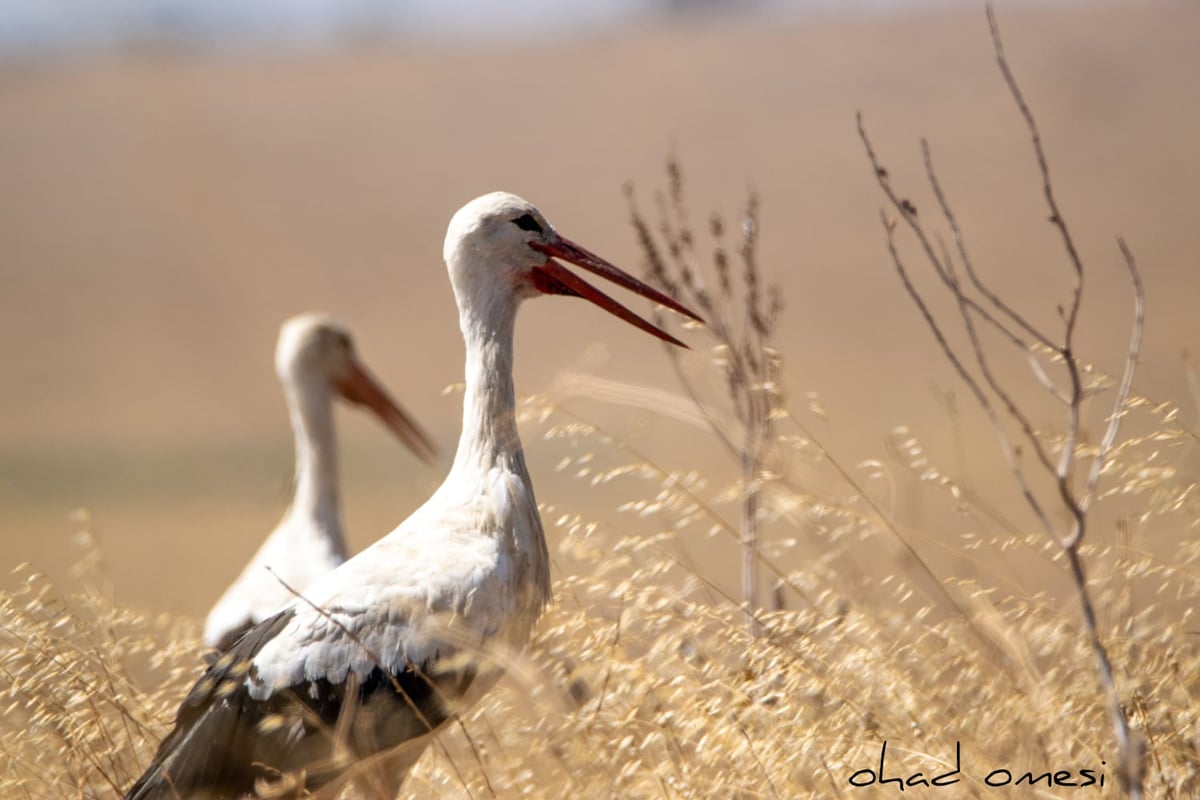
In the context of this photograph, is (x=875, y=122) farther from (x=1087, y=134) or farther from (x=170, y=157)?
(x=170, y=157)

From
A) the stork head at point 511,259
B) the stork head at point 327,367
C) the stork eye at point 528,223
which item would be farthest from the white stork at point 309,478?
the stork eye at point 528,223

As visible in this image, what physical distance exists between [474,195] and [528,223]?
27.4m

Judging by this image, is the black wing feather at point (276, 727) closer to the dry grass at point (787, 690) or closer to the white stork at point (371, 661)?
the white stork at point (371, 661)

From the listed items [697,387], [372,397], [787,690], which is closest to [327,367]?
[372,397]

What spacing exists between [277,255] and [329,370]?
78.0 feet

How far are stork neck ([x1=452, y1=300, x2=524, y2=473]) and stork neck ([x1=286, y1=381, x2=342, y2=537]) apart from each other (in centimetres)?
187

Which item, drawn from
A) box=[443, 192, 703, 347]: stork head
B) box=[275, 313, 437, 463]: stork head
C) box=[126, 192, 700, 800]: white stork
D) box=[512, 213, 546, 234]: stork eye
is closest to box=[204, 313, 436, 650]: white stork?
box=[275, 313, 437, 463]: stork head

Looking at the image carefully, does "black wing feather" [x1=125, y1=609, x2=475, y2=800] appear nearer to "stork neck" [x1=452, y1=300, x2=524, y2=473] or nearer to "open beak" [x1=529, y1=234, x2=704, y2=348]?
"stork neck" [x1=452, y1=300, x2=524, y2=473]

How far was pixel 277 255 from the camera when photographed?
29.5 metres

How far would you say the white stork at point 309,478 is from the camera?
4910 mm

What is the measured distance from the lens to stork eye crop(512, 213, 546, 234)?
12.8 ft

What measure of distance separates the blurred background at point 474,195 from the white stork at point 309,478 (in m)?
0.33

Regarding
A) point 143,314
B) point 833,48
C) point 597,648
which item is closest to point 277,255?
point 143,314

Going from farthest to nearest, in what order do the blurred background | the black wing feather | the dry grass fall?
the blurred background
the black wing feather
the dry grass
